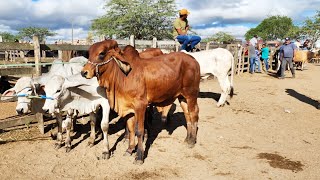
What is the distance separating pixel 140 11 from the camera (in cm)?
3156

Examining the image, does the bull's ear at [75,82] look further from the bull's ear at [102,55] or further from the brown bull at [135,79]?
the bull's ear at [102,55]

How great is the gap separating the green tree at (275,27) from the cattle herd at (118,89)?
225 feet

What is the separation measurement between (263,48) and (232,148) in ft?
48.3

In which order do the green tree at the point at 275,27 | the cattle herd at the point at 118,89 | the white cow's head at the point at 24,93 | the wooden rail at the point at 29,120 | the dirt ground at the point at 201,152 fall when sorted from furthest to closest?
the green tree at the point at 275,27 → the wooden rail at the point at 29,120 → the white cow's head at the point at 24,93 → the cattle herd at the point at 118,89 → the dirt ground at the point at 201,152

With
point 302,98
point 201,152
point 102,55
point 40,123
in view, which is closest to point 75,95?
point 102,55

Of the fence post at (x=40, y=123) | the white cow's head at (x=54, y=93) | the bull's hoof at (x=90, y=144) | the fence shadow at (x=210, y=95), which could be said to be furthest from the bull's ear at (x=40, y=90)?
the fence shadow at (x=210, y=95)

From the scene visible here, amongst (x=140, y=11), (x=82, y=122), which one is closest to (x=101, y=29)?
(x=140, y=11)

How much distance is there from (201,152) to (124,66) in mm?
2069

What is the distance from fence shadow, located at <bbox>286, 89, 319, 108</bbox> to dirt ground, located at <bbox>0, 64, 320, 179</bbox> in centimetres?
129

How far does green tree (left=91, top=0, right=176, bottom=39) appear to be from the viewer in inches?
1245

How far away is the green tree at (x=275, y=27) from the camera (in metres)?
69.6

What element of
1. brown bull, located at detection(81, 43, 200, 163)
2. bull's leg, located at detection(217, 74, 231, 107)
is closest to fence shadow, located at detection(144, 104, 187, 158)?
brown bull, located at detection(81, 43, 200, 163)

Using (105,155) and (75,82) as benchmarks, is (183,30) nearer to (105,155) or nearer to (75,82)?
(75,82)

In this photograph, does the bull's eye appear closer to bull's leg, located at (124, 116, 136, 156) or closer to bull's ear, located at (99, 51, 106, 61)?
bull's ear, located at (99, 51, 106, 61)
